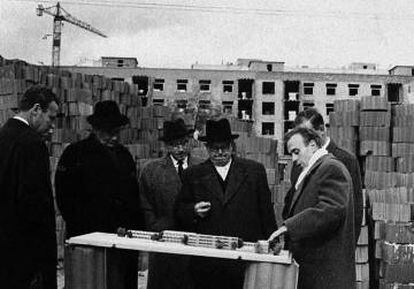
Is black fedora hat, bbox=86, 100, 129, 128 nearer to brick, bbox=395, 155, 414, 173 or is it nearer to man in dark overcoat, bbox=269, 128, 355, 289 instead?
man in dark overcoat, bbox=269, 128, 355, 289

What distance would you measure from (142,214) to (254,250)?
178cm

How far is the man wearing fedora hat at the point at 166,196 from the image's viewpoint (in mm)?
5203

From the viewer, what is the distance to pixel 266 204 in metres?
4.60

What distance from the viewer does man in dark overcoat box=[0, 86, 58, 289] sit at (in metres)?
3.73

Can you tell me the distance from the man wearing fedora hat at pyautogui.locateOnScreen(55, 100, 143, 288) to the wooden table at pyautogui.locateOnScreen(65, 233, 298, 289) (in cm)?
61

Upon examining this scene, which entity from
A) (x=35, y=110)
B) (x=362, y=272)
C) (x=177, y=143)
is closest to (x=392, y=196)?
(x=362, y=272)

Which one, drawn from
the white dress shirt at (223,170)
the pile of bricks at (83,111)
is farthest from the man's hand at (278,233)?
the pile of bricks at (83,111)

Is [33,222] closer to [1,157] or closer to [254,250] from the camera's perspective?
[1,157]

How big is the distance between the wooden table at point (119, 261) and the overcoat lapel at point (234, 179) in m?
0.75

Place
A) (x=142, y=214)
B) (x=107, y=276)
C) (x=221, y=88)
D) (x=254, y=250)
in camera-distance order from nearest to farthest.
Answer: (x=254, y=250) < (x=107, y=276) < (x=142, y=214) < (x=221, y=88)

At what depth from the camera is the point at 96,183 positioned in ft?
15.8

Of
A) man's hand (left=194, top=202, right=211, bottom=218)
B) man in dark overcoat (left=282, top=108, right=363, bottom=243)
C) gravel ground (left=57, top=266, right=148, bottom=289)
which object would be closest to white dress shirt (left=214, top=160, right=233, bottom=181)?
man's hand (left=194, top=202, right=211, bottom=218)

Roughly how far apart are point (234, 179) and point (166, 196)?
3.29 ft

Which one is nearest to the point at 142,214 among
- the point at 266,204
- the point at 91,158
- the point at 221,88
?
the point at 91,158
